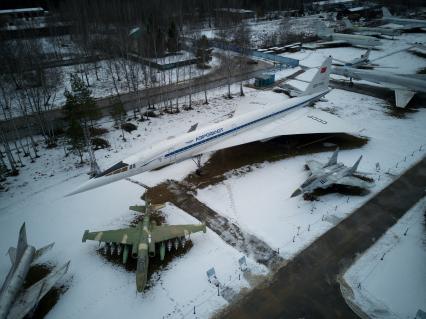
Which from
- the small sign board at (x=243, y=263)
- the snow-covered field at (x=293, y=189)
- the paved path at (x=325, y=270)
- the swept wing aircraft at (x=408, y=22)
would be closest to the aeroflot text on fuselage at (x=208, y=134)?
the snow-covered field at (x=293, y=189)

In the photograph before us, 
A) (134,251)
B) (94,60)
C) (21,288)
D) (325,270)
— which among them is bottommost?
(325,270)

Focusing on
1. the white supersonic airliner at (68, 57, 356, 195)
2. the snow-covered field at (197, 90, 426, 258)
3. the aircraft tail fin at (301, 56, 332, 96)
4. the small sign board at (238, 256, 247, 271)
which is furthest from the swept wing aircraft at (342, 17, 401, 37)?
the small sign board at (238, 256, 247, 271)

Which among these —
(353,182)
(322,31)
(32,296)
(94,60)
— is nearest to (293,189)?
(353,182)

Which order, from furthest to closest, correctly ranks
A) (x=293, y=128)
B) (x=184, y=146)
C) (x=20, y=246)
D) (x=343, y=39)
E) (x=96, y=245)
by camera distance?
(x=343, y=39) < (x=293, y=128) < (x=184, y=146) < (x=96, y=245) < (x=20, y=246)

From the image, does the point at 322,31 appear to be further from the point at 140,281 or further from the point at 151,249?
the point at 140,281

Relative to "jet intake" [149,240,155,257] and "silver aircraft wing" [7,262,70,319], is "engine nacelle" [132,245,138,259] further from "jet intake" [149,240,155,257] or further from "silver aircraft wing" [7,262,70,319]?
"silver aircraft wing" [7,262,70,319]

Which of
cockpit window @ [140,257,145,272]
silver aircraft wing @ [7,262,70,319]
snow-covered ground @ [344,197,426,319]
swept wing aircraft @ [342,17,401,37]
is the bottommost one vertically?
snow-covered ground @ [344,197,426,319]
